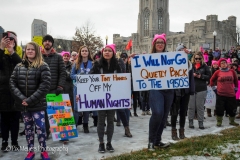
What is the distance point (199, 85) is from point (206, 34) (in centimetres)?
8259

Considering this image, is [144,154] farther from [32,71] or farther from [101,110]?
[32,71]

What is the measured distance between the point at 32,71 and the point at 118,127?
11.7 ft

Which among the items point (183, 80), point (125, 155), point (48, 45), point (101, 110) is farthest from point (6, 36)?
point (183, 80)

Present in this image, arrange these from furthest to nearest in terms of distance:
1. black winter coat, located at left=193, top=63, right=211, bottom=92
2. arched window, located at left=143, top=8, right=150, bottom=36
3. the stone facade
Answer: arched window, located at left=143, top=8, right=150, bottom=36
the stone facade
black winter coat, located at left=193, top=63, right=211, bottom=92

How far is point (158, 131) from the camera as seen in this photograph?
5.24 meters

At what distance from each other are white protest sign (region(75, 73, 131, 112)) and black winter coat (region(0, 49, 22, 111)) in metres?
1.30

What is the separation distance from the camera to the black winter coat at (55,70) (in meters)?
5.87

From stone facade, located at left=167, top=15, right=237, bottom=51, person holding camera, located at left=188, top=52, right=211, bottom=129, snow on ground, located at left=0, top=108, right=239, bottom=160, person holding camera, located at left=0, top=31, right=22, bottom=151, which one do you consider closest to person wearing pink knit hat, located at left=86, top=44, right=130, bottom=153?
snow on ground, located at left=0, top=108, right=239, bottom=160

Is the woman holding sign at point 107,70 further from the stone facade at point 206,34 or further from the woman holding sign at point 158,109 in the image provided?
the stone facade at point 206,34

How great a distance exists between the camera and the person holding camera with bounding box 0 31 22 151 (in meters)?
5.16

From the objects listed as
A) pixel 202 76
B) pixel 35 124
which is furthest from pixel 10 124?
A: pixel 202 76

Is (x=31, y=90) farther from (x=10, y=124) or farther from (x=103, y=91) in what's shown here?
(x=103, y=91)

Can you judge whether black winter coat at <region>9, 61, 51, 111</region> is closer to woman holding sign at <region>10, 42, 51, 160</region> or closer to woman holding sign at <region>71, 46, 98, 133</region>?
woman holding sign at <region>10, 42, 51, 160</region>

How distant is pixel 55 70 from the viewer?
5.90 m
